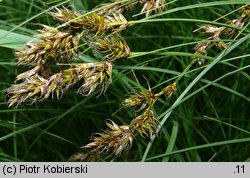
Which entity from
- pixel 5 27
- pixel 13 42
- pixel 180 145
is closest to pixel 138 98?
pixel 13 42

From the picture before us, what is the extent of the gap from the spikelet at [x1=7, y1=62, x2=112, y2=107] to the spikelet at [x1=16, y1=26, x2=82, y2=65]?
0.10ft

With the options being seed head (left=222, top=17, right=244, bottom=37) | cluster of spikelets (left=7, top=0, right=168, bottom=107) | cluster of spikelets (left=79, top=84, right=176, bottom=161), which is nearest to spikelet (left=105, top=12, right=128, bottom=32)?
cluster of spikelets (left=7, top=0, right=168, bottom=107)

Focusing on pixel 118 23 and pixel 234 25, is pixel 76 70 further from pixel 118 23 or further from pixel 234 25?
pixel 234 25

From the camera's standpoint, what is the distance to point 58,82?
2.33ft

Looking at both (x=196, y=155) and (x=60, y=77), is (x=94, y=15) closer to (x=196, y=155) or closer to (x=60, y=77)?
(x=60, y=77)

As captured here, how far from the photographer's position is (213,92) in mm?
1367

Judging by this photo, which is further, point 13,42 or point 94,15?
point 13,42

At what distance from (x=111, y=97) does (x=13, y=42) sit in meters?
0.56

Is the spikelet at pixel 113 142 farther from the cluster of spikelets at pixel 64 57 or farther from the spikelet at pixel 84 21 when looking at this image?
the spikelet at pixel 84 21

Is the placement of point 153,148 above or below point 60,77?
below

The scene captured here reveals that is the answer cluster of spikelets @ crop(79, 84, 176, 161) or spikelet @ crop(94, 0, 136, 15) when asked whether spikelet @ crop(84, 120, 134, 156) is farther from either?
spikelet @ crop(94, 0, 136, 15)

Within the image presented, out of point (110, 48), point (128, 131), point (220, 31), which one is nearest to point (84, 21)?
point (110, 48)

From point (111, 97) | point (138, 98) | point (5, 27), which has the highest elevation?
point (5, 27)

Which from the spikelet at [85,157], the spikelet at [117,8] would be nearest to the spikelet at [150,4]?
the spikelet at [117,8]
